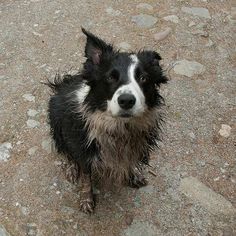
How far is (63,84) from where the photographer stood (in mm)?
4426

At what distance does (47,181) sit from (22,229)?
57 centimetres

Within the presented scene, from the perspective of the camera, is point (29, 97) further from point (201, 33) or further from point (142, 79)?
point (201, 33)

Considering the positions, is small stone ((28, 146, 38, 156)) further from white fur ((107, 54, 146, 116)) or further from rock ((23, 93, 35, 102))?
white fur ((107, 54, 146, 116))

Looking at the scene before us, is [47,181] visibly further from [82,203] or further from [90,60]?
[90,60]

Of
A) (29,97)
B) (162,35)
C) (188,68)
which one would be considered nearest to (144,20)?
(162,35)

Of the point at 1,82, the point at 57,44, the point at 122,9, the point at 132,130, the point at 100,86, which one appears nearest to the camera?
the point at 100,86

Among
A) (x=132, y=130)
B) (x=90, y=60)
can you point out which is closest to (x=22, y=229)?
(x=132, y=130)

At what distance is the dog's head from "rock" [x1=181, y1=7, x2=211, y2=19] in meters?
3.00

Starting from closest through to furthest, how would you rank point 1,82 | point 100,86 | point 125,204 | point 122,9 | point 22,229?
point 100,86 < point 22,229 < point 125,204 < point 1,82 < point 122,9

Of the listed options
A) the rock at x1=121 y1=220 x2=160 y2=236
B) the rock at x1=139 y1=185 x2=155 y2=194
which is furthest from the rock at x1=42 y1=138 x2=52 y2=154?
the rock at x1=121 y1=220 x2=160 y2=236

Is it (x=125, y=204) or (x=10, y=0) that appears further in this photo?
(x=10, y=0)

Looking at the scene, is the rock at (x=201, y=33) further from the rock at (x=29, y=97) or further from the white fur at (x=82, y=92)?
the white fur at (x=82, y=92)

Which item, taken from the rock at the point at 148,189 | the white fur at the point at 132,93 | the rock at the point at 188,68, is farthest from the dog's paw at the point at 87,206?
the rock at the point at 188,68

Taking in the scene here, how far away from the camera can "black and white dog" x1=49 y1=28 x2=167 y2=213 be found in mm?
3424
